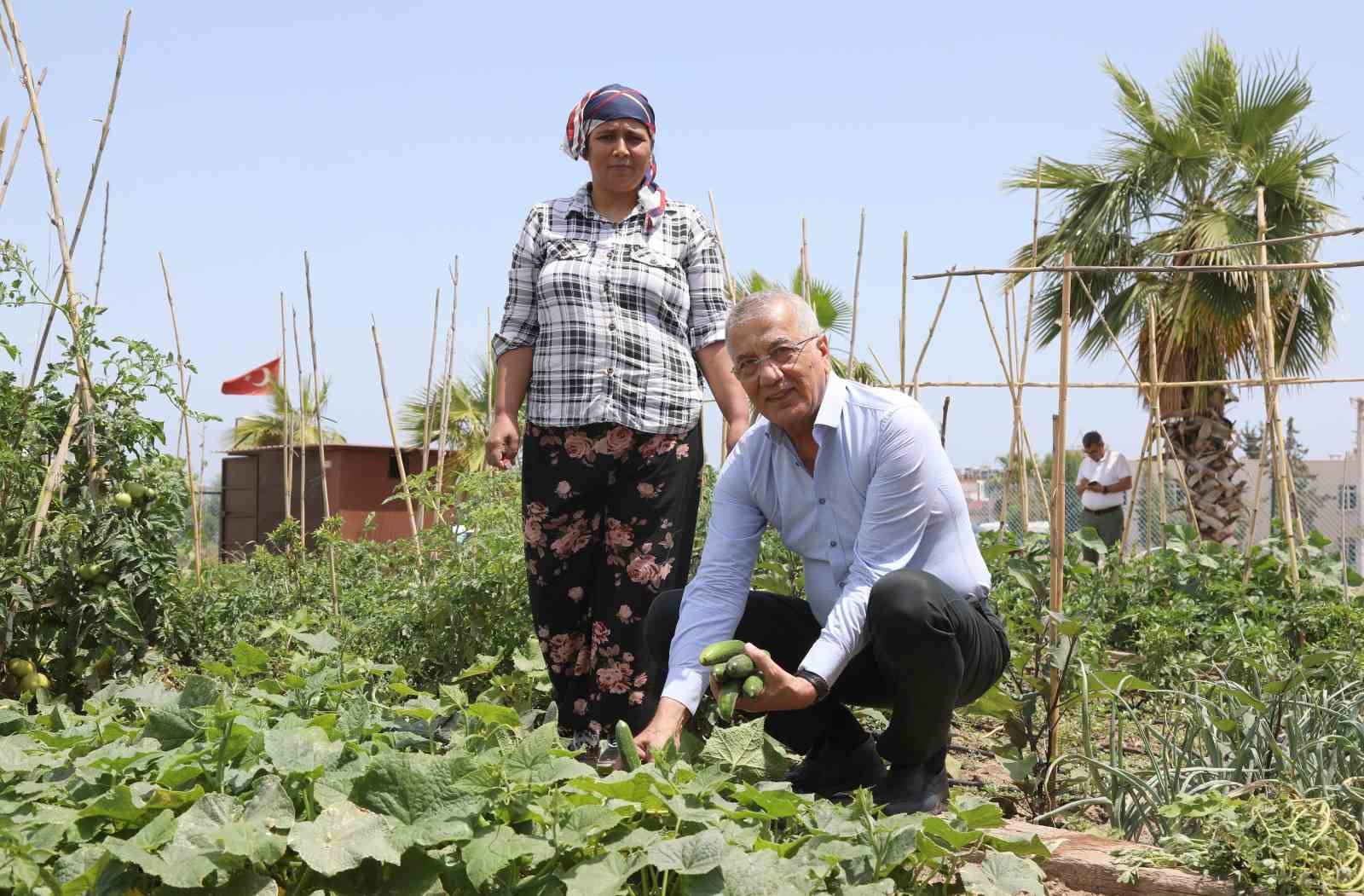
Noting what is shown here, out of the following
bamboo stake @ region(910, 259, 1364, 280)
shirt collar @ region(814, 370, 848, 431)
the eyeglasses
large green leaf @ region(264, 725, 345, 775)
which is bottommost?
large green leaf @ region(264, 725, 345, 775)

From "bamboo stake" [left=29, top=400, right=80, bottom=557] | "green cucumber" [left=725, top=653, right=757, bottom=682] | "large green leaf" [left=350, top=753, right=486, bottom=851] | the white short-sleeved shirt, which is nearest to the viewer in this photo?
"large green leaf" [left=350, top=753, right=486, bottom=851]

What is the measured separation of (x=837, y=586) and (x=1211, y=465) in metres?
9.21

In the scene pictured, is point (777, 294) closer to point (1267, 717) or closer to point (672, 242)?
point (672, 242)

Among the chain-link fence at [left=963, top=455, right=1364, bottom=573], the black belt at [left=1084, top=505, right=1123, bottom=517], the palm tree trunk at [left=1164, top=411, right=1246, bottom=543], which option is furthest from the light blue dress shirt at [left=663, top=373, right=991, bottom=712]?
the palm tree trunk at [left=1164, top=411, right=1246, bottom=543]

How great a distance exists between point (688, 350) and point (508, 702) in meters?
1.06

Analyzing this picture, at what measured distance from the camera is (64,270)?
3611mm

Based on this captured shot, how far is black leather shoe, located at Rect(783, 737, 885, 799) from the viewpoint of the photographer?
241 cm

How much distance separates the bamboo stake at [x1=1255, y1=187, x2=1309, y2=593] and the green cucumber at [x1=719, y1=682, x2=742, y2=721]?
3782 millimetres

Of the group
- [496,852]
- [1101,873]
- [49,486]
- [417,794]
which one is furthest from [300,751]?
[49,486]

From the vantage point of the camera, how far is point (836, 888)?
1.72m

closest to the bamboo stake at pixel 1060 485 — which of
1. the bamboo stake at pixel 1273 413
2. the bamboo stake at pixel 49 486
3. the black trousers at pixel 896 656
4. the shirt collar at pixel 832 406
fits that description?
the black trousers at pixel 896 656

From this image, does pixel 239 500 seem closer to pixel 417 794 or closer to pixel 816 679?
pixel 816 679

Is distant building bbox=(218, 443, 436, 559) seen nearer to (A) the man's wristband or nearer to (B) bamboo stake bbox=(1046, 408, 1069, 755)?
(B) bamboo stake bbox=(1046, 408, 1069, 755)

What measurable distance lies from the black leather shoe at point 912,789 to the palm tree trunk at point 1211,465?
9.03 m
